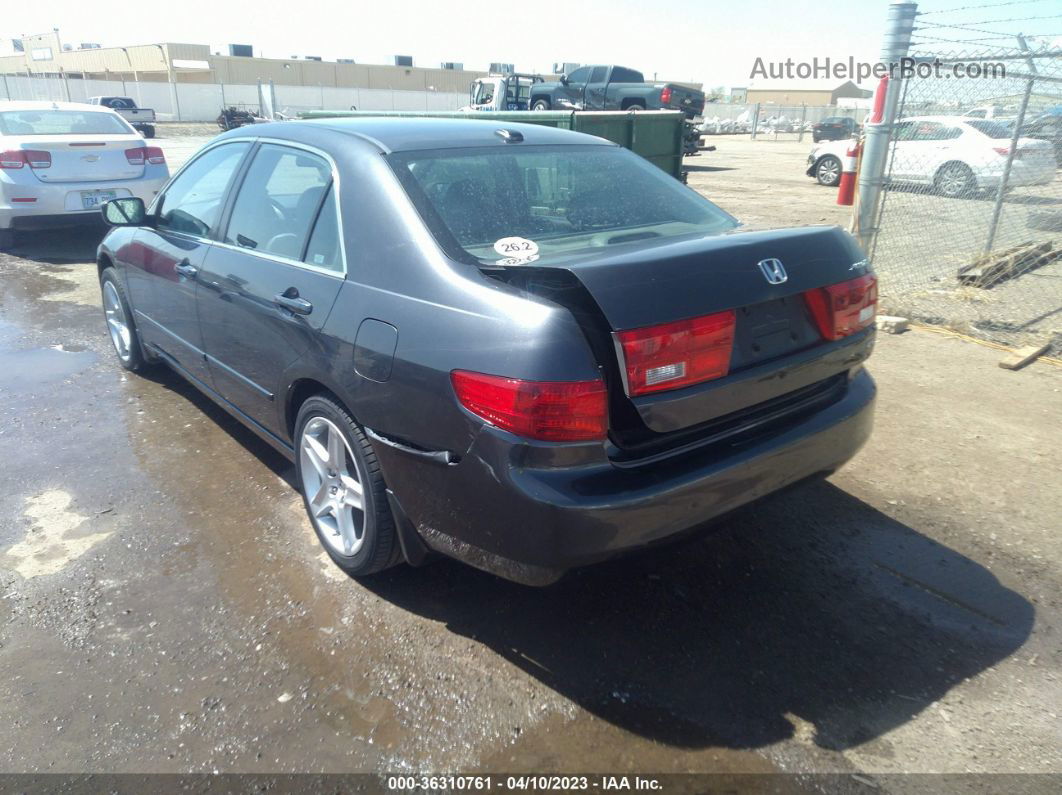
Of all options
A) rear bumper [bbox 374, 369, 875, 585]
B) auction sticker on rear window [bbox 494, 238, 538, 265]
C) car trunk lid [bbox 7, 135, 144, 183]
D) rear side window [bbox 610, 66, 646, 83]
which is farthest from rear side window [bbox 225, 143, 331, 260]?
rear side window [bbox 610, 66, 646, 83]

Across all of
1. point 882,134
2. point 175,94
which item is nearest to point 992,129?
point 882,134

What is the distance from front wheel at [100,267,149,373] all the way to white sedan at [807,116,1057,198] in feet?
21.4

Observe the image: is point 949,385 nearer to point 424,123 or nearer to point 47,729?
point 424,123

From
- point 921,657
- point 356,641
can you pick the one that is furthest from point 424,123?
point 921,657

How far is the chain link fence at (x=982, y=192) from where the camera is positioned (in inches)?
254

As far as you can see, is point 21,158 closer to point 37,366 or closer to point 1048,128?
point 37,366

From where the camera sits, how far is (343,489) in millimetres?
3000

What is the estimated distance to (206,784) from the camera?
2.16 m

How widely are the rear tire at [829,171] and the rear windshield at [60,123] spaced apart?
13.8 meters

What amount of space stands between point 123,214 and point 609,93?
63.2 feet

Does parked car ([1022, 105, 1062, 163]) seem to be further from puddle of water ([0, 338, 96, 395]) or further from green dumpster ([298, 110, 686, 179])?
puddle of water ([0, 338, 96, 395])

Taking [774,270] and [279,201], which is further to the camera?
[279,201]

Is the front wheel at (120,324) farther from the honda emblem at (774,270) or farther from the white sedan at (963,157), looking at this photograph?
the white sedan at (963,157)

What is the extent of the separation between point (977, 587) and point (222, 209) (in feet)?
11.9
